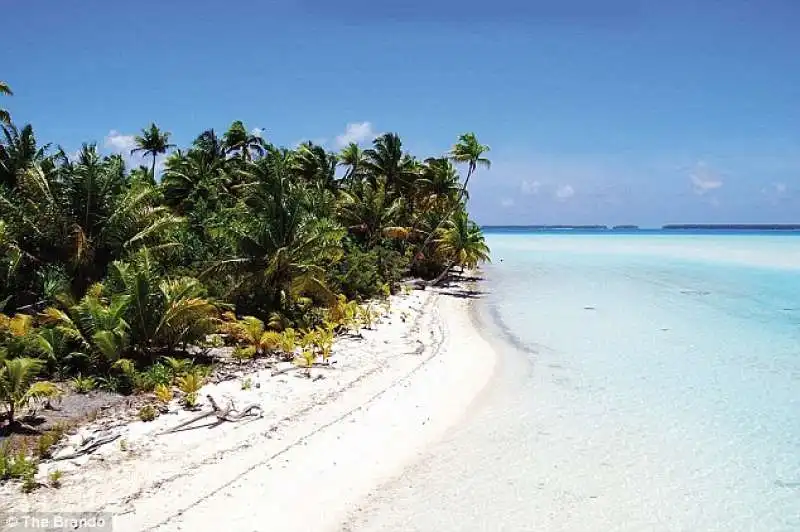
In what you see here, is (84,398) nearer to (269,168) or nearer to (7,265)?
(7,265)

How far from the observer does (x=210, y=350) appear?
1194 centimetres

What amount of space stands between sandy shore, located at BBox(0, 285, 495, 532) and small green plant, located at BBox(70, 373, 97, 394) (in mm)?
1688

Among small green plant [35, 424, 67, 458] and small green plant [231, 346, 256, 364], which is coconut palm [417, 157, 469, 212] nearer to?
small green plant [231, 346, 256, 364]

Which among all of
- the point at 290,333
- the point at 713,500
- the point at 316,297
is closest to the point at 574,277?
the point at 316,297

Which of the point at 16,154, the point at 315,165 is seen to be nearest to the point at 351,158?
the point at 315,165

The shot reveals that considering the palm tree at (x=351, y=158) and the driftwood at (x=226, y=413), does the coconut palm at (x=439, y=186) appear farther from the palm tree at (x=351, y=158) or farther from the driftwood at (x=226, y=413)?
the driftwood at (x=226, y=413)

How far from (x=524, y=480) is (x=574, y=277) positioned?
1224 inches

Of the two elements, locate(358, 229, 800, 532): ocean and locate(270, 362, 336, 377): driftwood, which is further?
locate(270, 362, 336, 377): driftwood

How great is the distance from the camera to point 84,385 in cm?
911

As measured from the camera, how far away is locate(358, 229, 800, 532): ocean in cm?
678

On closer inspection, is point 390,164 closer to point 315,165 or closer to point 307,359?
point 315,165

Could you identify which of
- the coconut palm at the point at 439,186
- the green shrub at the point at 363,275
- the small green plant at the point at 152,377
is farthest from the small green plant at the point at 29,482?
the coconut palm at the point at 439,186

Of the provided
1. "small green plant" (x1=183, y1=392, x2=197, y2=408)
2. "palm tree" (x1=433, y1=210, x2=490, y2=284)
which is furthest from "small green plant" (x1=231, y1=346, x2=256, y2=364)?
"palm tree" (x1=433, y1=210, x2=490, y2=284)

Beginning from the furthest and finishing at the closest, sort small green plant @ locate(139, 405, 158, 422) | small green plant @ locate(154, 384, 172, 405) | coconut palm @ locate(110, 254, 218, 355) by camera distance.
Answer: coconut palm @ locate(110, 254, 218, 355)
small green plant @ locate(154, 384, 172, 405)
small green plant @ locate(139, 405, 158, 422)
